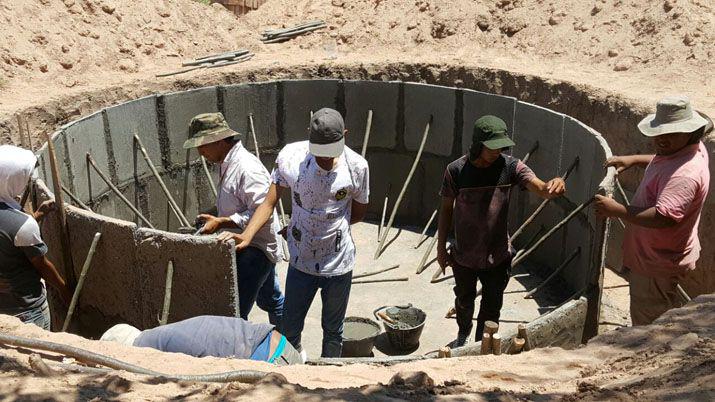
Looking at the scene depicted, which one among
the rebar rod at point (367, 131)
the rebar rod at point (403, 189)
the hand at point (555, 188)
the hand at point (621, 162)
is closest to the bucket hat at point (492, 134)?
the hand at point (555, 188)

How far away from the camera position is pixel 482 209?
491 cm

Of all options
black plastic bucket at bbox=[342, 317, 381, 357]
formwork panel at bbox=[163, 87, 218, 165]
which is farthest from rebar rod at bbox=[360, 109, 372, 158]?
black plastic bucket at bbox=[342, 317, 381, 357]

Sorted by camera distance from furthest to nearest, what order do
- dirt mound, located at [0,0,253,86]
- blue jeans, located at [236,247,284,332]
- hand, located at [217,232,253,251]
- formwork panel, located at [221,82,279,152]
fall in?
dirt mound, located at [0,0,253,86] < formwork panel, located at [221,82,279,152] < blue jeans, located at [236,247,284,332] < hand, located at [217,232,253,251]

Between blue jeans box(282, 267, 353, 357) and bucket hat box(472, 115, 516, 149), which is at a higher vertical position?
bucket hat box(472, 115, 516, 149)

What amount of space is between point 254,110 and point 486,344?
576 cm

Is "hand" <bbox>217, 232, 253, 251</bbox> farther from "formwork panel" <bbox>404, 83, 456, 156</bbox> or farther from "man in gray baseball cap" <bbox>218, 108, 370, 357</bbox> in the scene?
"formwork panel" <bbox>404, 83, 456, 156</bbox>

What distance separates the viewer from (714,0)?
392 inches

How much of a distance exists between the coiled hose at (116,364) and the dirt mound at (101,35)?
6625 mm

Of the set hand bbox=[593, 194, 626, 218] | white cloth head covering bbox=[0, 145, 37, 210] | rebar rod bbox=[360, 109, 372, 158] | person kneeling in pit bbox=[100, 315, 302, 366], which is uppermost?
white cloth head covering bbox=[0, 145, 37, 210]

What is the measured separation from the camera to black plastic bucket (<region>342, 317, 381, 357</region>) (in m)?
5.85

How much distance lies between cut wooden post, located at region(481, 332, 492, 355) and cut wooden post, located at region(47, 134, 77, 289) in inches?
118

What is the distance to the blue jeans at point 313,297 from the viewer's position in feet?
15.5

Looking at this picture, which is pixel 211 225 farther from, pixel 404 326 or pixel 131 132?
pixel 131 132

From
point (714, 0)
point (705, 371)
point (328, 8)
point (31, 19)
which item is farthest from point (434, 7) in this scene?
point (705, 371)
